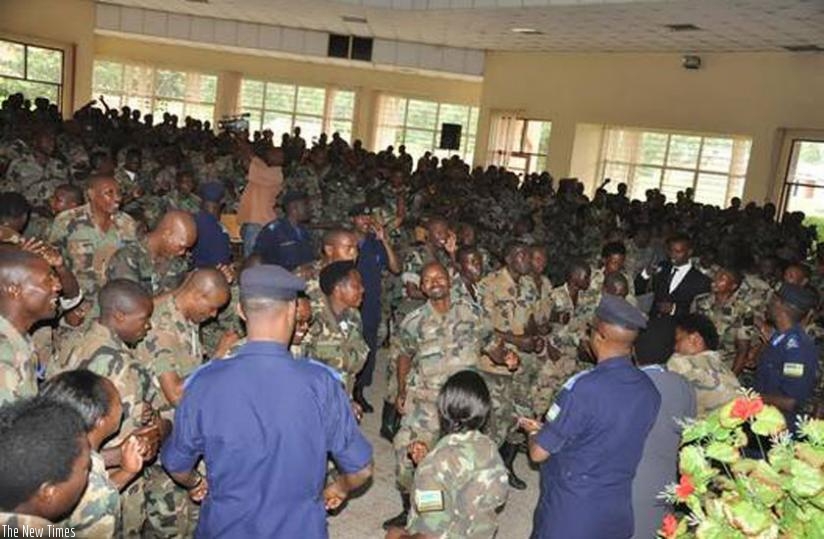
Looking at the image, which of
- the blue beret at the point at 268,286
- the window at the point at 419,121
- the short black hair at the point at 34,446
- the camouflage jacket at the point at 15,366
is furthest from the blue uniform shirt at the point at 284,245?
the window at the point at 419,121

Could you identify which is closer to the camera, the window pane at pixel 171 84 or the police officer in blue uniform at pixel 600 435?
the police officer in blue uniform at pixel 600 435

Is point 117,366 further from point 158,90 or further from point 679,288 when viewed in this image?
point 158,90

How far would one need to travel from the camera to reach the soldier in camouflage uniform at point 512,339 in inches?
201

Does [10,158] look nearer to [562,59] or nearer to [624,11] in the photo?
[624,11]

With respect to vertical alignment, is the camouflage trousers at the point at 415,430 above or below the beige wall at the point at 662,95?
below

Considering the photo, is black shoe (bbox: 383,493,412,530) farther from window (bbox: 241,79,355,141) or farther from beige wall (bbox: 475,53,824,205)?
window (bbox: 241,79,355,141)

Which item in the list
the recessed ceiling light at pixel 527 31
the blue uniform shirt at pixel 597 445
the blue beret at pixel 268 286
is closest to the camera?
the blue beret at pixel 268 286

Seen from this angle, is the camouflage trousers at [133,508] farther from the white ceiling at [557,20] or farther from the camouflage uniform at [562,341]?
the white ceiling at [557,20]

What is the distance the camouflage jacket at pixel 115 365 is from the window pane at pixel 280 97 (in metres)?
20.3

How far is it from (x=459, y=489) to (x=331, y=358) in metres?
1.56

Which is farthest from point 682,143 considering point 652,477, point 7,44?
point 7,44

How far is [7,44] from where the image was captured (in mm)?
16406

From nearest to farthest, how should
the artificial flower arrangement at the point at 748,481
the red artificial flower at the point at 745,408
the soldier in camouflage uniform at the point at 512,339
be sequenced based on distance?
the artificial flower arrangement at the point at 748,481
the red artificial flower at the point at 745,408
the soldier in camouflage uniform at the point at 512,339

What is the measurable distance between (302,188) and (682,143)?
30.6ft
